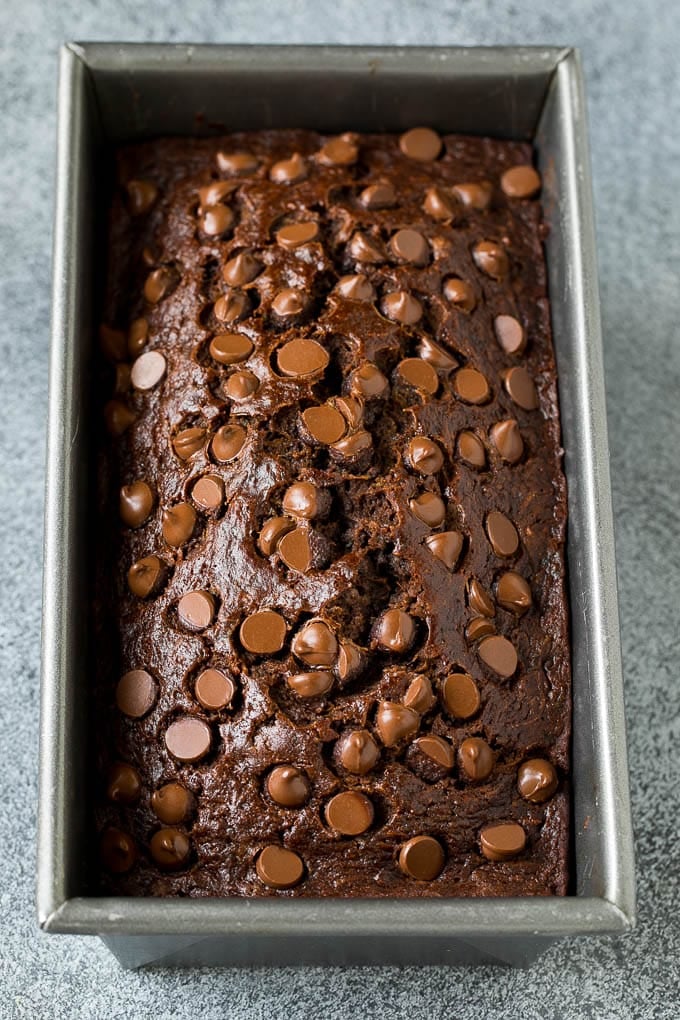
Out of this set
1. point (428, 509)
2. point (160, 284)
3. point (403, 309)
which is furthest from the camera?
point (160, 284)

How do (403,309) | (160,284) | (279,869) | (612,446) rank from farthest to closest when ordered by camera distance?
1. (612,446)
2. (160,284)
3. (403,309)
4. (279,869)

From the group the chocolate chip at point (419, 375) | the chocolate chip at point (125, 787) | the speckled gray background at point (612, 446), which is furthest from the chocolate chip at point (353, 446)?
the speckled gray background at point (612, 446)

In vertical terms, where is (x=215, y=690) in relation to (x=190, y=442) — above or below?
below

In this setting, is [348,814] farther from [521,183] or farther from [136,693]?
[521,183]

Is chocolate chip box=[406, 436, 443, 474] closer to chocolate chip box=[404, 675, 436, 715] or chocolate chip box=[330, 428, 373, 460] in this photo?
chocolate chip box=[330, 428, 373, 460]

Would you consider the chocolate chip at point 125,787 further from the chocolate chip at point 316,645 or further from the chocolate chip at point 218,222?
the chocolate chip at point 218,222

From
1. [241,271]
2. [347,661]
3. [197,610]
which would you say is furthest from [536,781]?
[241,271]
